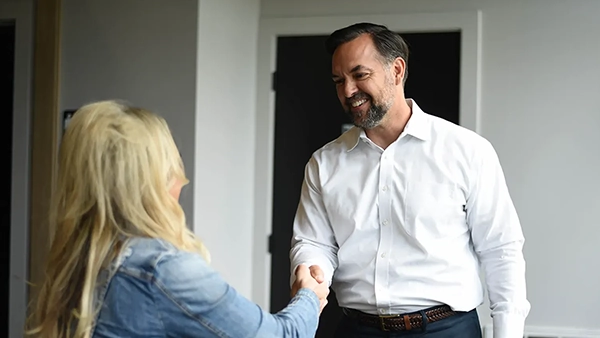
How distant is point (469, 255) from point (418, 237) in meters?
0.17

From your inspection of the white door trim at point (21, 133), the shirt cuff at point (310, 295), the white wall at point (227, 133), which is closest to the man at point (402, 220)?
the shirt cuff at point (310, 295)

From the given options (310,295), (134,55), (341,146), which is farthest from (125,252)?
(134,55)

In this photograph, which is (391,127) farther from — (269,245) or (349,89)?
(269,245)

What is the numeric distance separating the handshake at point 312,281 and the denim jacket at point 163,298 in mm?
381

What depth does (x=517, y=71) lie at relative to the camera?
10.2 ft

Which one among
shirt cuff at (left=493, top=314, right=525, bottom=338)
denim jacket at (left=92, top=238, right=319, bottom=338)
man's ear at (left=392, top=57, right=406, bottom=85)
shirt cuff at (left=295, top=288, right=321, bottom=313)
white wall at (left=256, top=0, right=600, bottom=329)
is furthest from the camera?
white wall at (left=256, top=0, right=600, bottom=329)

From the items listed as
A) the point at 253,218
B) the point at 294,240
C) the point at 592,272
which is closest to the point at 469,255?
the point at 294,240

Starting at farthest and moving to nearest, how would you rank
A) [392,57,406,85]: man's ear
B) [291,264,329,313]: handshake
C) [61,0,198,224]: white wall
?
[61,0,198,224]: white wall < [392,57,406,85]: man's ear < [291,264,329,313]: handshake

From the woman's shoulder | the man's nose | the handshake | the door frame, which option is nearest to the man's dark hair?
the man's nose

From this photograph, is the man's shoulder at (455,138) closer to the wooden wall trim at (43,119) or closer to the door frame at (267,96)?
the door frame at (267,96)

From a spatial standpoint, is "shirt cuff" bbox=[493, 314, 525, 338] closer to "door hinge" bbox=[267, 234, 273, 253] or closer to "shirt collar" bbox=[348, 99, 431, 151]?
"shirt collar" bbox=[348, 99, 431, 151]

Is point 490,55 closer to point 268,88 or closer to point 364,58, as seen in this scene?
point 268,88

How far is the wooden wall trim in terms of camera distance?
108 inches

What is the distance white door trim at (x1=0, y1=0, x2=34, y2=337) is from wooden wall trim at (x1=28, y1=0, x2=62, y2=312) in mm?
23
